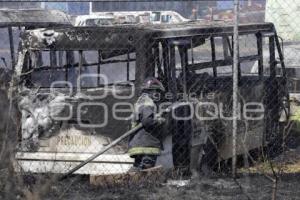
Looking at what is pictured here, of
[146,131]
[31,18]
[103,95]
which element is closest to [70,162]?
[103,95]

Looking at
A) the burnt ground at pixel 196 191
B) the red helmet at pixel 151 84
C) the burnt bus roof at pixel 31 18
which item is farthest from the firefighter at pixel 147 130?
the burnt bus roof at pixel 31 18

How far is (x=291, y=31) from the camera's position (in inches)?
834

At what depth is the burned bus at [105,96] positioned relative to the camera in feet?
21.6

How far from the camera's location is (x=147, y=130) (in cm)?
642

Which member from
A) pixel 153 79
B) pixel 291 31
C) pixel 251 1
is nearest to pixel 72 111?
pixel 153 79

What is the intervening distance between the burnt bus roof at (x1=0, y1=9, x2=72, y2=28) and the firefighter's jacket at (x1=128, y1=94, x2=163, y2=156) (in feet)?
11.5

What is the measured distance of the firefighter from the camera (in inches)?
251

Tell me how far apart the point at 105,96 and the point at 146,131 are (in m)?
0.61

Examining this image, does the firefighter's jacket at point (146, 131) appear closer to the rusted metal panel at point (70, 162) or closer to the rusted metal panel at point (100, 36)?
the rusted metal panel at point (70, 162)

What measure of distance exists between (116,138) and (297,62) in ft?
24.8

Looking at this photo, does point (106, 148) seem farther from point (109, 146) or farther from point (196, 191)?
point (196, 191)

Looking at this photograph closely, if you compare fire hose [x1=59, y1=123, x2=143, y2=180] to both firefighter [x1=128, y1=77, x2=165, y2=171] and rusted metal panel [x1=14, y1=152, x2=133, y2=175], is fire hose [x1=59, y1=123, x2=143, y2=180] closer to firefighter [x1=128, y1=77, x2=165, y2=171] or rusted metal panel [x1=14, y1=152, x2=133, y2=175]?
firefighter [x1=128, y1=77, x2=165, y2=171]

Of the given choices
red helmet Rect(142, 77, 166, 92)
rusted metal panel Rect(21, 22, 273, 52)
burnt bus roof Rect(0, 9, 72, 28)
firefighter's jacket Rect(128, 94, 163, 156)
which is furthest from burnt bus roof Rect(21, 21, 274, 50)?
burnt bus roof Rect(0, 9, 72, 28)

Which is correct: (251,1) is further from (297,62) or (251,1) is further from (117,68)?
(117,68)
